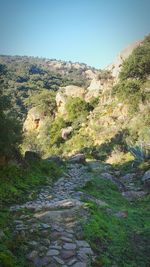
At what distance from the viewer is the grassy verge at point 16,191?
17.1 feet

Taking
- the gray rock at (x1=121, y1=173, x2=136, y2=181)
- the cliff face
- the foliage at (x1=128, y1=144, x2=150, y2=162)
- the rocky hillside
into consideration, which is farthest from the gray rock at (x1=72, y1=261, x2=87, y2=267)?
the cliff face

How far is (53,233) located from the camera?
20.7 feet

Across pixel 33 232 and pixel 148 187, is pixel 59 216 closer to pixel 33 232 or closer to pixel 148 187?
pixel 33 232

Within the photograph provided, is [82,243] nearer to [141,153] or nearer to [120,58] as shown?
[141,153]

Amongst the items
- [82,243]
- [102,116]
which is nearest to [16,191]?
[82,243]

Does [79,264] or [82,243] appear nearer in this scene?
[79,264]

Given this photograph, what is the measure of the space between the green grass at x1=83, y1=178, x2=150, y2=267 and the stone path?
237mm

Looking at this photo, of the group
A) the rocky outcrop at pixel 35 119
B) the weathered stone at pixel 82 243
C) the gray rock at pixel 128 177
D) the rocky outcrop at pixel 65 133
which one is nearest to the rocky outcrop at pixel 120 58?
the rocky outcrop at pixel 35 119

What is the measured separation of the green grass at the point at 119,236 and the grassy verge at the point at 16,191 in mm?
1386

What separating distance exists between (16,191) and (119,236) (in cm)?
358

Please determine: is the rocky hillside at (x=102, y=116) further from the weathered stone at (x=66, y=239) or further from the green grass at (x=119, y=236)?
the weathered stone at (x=66, y=239)

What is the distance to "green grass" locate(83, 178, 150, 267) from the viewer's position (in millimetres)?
5875

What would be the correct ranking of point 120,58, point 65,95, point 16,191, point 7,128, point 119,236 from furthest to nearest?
point 120,58 → point 65,95 → point 7,128 → point 16,191 → point 119,236

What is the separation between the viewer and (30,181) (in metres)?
11.1
